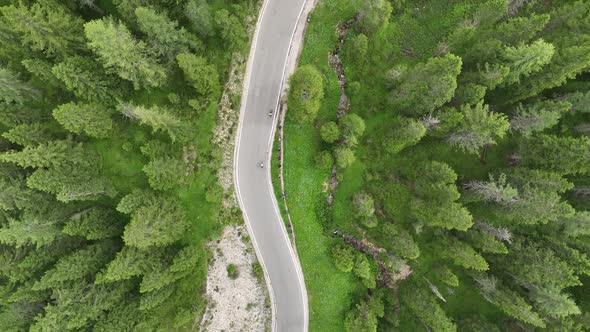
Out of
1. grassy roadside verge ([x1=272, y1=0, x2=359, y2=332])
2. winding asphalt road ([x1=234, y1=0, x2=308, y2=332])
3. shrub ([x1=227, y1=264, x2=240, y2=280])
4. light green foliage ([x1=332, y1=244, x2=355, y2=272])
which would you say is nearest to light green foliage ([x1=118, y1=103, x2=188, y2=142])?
winding asphalt road ([x1=234, y1=0, x2=308, y2=332])

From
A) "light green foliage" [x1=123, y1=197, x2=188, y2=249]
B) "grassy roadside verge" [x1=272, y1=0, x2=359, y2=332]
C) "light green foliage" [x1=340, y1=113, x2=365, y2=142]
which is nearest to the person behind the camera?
"light green foliage" [x1=123, y1=197, x2=188, y2=249]

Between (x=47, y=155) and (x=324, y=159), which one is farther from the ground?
(x=47, y=155)

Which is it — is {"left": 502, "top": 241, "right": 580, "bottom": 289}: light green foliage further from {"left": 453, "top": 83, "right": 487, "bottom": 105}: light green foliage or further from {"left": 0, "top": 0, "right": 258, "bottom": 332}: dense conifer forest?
{"left": 0, "top": 0, "right": 258, "bottom": 332}: dense conifer forest

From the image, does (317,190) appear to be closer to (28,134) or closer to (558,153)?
(558,153)

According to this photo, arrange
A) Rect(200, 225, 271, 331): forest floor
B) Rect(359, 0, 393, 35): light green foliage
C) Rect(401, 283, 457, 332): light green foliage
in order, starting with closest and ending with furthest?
Rect(359, 0, 393, 35): light green foliage
Rect(401, 283, 457, 332): light green foliage
Rect(200, 225, 271, 331): forest floor

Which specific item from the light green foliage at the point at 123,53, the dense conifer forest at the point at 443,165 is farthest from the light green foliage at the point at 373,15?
the light green foliage at the point at 123,53

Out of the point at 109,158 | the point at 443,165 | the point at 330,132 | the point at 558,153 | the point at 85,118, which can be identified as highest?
the point at 109,158

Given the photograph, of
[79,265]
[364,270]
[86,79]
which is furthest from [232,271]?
[86,79]
